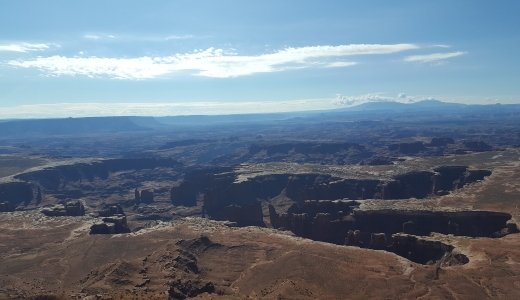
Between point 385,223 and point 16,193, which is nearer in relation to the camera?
point 385,223

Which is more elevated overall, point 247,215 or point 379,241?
point 379,241

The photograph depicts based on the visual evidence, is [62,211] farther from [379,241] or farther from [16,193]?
[379,241]

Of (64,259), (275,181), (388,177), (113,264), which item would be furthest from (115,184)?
(113,264)

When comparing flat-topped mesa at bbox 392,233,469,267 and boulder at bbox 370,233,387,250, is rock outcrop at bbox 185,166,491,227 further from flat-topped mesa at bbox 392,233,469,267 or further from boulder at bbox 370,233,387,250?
→ flat-topped mesa at bbox 392,233,469,267

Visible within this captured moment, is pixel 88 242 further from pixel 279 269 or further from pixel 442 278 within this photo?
pixel 442 278

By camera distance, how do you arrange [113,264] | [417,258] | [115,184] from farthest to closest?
[115,184] < [417,258] < [113,264]

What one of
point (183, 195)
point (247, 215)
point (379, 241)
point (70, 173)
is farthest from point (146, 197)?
point (379, 241)

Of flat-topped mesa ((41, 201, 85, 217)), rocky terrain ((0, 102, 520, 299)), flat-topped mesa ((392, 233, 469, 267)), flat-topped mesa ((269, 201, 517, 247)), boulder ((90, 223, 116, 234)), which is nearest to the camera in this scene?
rocky terrain ((0, 102, 520, 299))

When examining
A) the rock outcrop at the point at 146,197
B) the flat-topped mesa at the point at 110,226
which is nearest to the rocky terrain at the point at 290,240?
the flat-topped mesa at the point at 110,226

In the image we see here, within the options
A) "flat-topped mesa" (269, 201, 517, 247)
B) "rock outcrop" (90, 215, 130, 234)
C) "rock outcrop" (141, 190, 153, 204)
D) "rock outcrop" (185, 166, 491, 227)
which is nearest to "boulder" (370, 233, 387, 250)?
"flat-topped mesa" (269, 201, 517, 247)

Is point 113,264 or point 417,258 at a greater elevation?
point 113,264

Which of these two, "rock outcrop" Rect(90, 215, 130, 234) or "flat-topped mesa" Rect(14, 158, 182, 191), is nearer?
"rock outcrop" Rect(90, 215, 130, 234)
